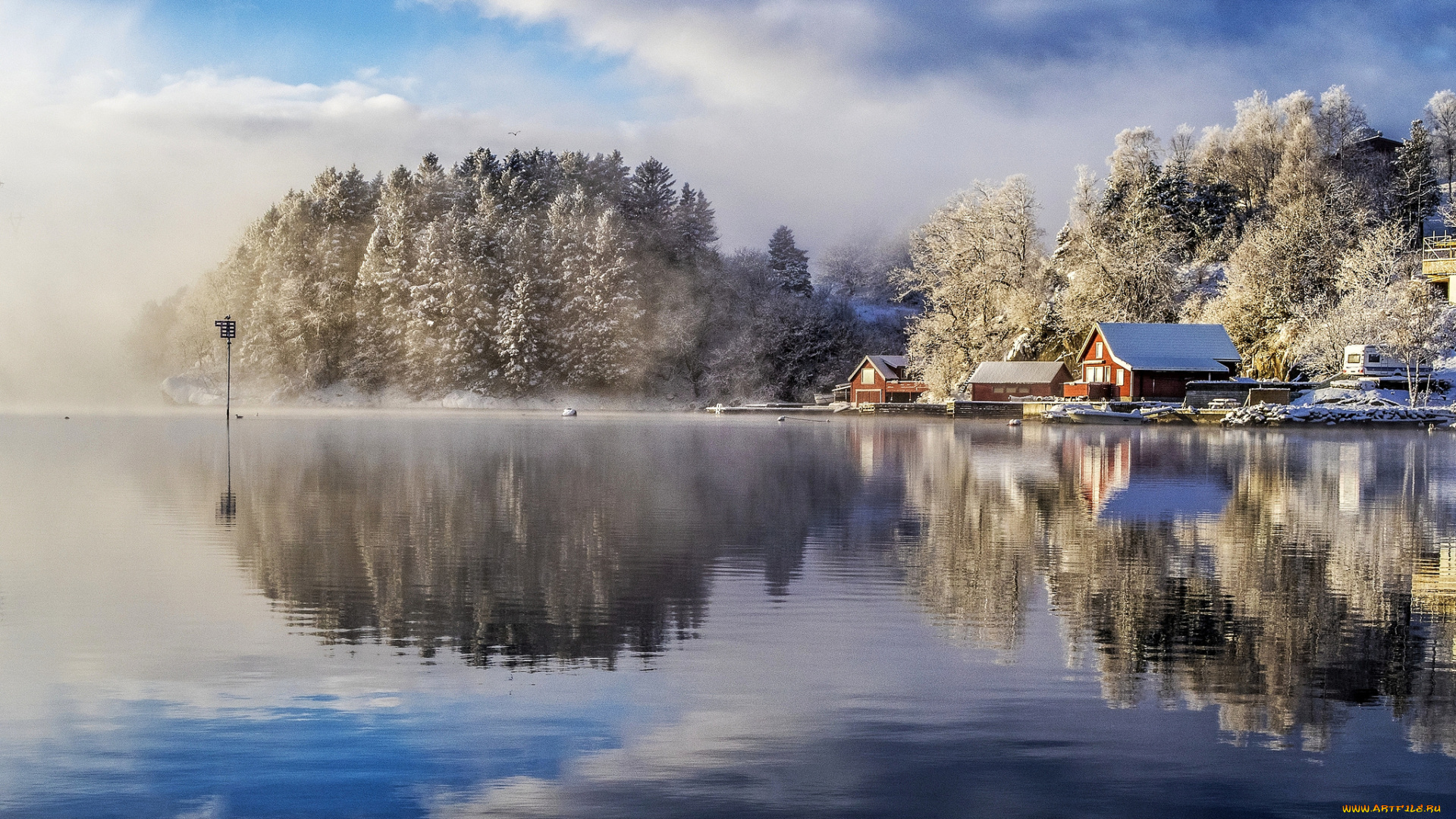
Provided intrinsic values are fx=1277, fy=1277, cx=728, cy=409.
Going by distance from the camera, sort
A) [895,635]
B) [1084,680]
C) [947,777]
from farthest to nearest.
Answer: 1. [895,635]
2. [1084,680]
3. [947,777]

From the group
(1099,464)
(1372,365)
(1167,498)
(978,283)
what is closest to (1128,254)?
(978,283)

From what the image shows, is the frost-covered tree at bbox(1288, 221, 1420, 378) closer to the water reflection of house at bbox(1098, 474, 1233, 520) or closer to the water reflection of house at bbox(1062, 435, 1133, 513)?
the water reflection of house at bbox(1062, 435, 1133, 513)

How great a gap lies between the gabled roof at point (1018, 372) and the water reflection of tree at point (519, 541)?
217 ft

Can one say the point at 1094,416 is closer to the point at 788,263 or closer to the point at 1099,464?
the point at 1099,464

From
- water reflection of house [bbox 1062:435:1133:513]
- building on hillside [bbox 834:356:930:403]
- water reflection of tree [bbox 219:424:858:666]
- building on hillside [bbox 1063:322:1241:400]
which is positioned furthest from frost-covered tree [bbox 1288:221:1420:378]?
water reflection of tree [bbox 219:424:858:666]

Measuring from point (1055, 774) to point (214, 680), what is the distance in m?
7.54

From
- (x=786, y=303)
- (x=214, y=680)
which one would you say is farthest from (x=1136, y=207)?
(x=214, y=680)

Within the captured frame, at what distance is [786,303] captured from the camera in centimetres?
14712

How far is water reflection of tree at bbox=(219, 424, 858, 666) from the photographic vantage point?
14266mm

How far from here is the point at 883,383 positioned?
127m

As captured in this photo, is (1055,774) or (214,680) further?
(214,680)

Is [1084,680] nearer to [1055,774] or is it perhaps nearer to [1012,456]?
[1055,774]

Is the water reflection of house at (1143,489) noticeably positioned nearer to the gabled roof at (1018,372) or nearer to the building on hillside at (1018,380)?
the building on hillside at (1018,380)

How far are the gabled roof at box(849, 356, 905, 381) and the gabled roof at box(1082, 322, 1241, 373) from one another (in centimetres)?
2992
